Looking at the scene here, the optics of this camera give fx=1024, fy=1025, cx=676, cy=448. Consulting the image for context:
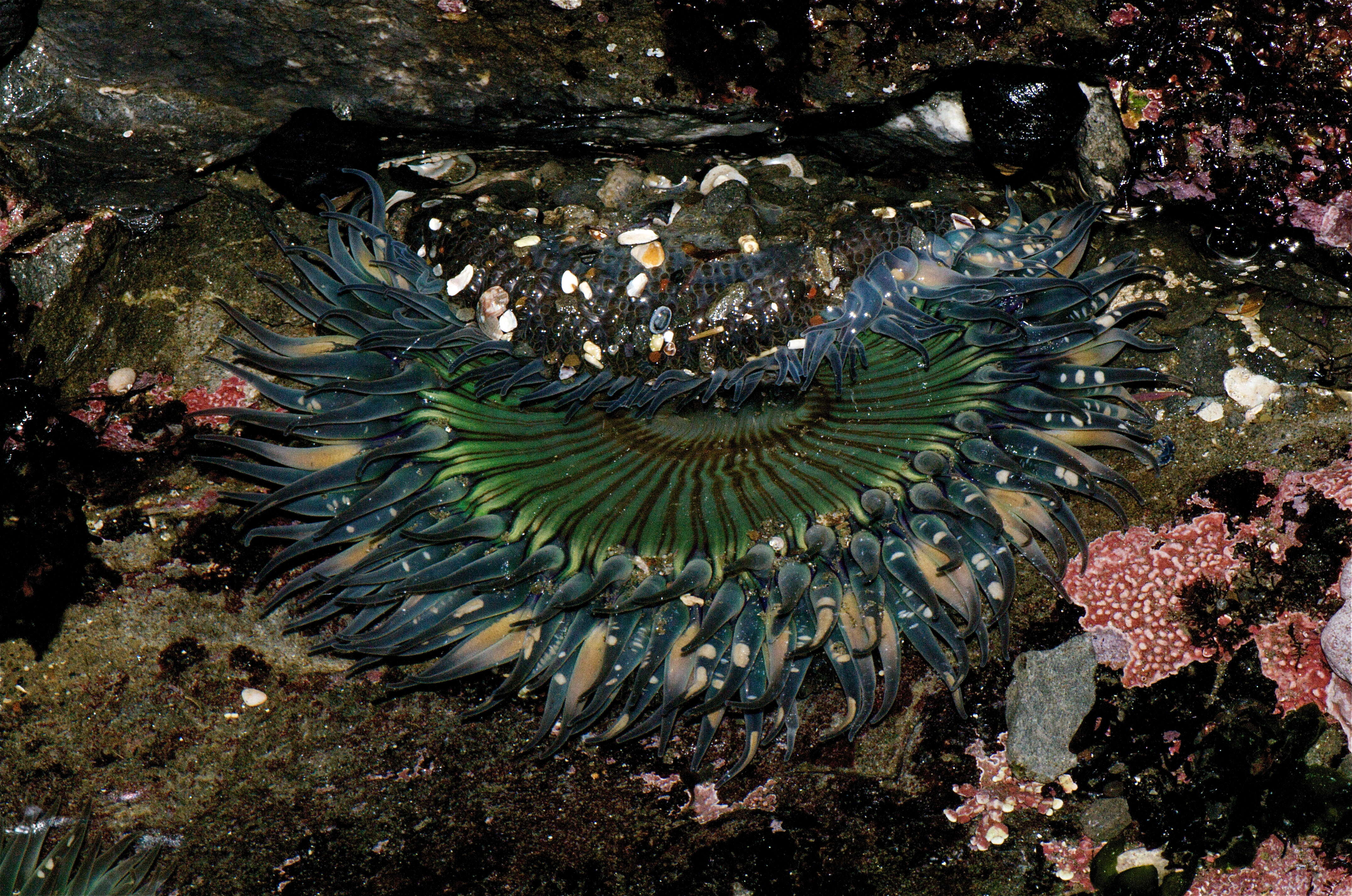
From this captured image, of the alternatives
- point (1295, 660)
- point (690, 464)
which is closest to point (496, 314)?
point (690, 464)

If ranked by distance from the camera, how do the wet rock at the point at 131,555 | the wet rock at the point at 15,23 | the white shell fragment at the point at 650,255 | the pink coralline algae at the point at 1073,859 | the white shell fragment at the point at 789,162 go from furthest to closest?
the white shell fragment at the point at 789,162
the wet rock at the point at 131,555
the white shell fragment at the point at 650,255
the pink coralline algae at the point at 1073,859
the wet rock at the point at 15,23

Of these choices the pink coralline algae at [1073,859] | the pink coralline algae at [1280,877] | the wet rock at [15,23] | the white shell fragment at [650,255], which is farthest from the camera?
the white shell fragment at [650,255]

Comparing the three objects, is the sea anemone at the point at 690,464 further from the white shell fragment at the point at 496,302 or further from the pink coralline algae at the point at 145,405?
the pink coralline algae at the point at 145,405

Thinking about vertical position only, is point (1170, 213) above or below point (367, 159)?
below

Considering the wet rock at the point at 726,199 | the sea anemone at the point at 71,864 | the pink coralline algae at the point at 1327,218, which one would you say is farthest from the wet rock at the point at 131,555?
the pink coralline algae at the point at 1327,218

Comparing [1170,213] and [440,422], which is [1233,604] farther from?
[440,422]

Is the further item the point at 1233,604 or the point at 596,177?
the point at 596,177

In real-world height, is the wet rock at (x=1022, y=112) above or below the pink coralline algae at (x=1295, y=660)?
above

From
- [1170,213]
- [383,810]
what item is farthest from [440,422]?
[1170,213]
